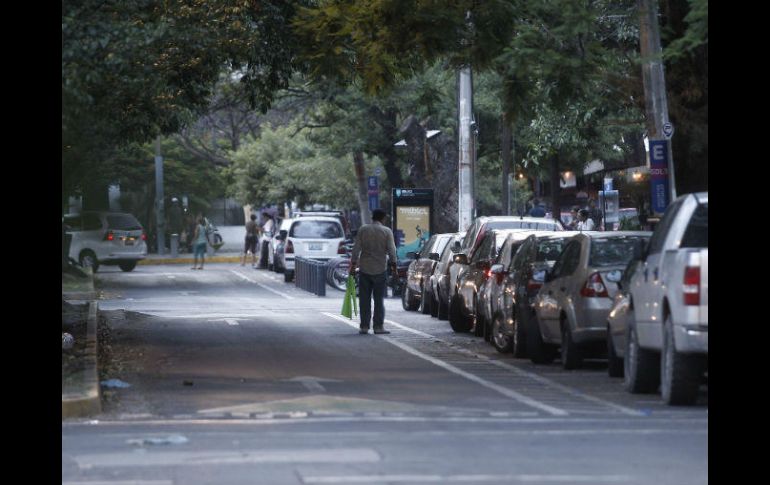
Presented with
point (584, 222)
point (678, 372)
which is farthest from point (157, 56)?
point (584, 222)

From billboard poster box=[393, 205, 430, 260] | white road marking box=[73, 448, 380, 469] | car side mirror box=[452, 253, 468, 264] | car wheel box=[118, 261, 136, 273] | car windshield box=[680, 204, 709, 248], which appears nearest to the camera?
white road marking box=[73, 448, 380, 469]

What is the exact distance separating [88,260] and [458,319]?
986 inches

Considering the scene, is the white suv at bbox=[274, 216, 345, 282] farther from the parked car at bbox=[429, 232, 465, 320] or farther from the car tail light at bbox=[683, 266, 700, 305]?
the car tail light at bbox=[683, 266, 700, 305]

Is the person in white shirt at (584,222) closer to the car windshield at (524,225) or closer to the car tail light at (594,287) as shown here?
the car windshield at (524,225)

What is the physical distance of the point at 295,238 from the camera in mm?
43000

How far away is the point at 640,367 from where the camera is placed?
14562 millimetres

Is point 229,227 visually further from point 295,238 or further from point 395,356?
point 395,356

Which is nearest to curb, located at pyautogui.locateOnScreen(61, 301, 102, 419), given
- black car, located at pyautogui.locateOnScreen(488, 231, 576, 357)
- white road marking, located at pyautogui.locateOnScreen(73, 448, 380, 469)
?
white road marking, located at pyautogui.locateOnScreen(73, 448, 380, 469)

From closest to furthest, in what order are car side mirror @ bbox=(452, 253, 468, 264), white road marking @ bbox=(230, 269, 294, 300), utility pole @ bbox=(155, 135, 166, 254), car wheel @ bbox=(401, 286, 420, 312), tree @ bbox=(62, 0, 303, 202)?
tree @ bbox=(62, 0, 303, 202)
car side mirror @ bbox=(452, 253, 468, 264)
car wheel @ bbox=(401, 286, 420, 312)
white road marking @ bbox=(230, 269, 294, 300)
utility pole @ bbox=(155, 135, 166, 254)

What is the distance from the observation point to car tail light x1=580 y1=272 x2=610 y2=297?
16859 mm

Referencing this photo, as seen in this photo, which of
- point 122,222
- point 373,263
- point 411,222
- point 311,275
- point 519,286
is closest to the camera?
point 519,286

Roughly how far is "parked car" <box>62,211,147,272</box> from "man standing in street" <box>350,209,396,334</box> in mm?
25407

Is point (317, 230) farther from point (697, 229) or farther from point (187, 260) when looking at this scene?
point (697, 229)

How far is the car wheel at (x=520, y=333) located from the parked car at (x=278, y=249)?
25.0 metres
